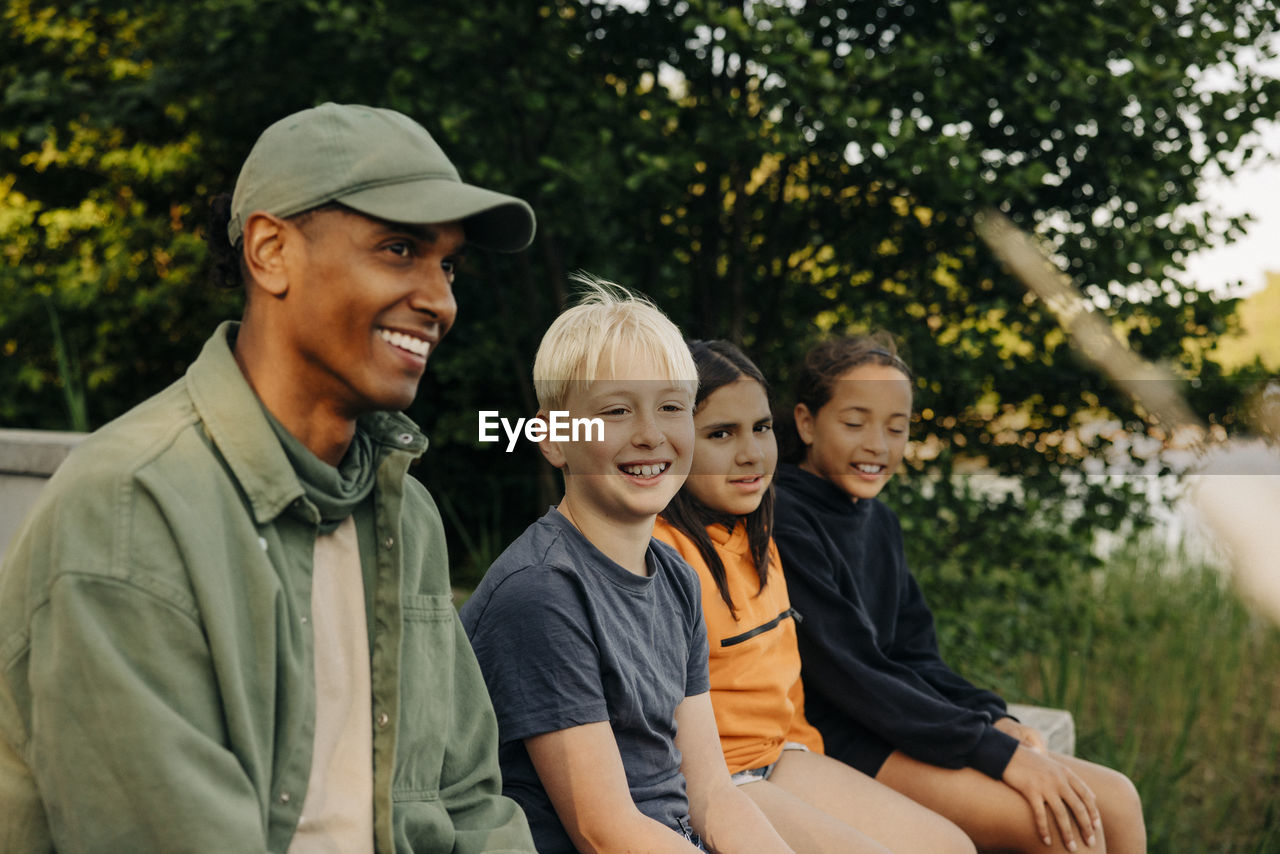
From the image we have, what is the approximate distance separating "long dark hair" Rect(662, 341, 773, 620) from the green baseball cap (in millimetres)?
1132

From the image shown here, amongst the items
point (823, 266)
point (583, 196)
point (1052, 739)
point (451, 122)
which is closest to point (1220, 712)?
point (1052, 739)

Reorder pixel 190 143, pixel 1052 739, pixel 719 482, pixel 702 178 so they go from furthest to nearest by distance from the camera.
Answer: pixel 190 143 < pixel 702 178 < pixel 1052 739 < pixel 719 482

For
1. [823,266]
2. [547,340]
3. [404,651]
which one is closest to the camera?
[404,651]

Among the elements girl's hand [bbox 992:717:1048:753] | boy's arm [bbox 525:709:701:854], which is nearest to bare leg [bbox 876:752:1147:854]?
girl's hand [bbox 992:717:1048:753]

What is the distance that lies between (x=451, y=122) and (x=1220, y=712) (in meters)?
4.28

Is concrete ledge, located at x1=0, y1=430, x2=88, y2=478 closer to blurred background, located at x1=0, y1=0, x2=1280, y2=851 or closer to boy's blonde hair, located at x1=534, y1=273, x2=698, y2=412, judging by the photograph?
blurred background, located at x1=0, y1=0, x2=1280, y2=851

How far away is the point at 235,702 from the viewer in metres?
1.35

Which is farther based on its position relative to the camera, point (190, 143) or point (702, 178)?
point (190, 143)

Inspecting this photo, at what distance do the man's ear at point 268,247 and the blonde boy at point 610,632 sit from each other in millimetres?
736

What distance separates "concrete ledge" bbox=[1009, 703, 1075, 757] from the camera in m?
3.64

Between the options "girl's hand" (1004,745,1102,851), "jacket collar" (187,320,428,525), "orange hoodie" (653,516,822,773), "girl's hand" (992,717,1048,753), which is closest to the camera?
"jacket collar" (187,320,428,525)

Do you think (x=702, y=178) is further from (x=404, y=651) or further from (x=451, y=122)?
(x=404, y=651)

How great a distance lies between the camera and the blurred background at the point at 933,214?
4414mm

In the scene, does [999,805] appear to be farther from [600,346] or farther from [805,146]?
[805,146]
